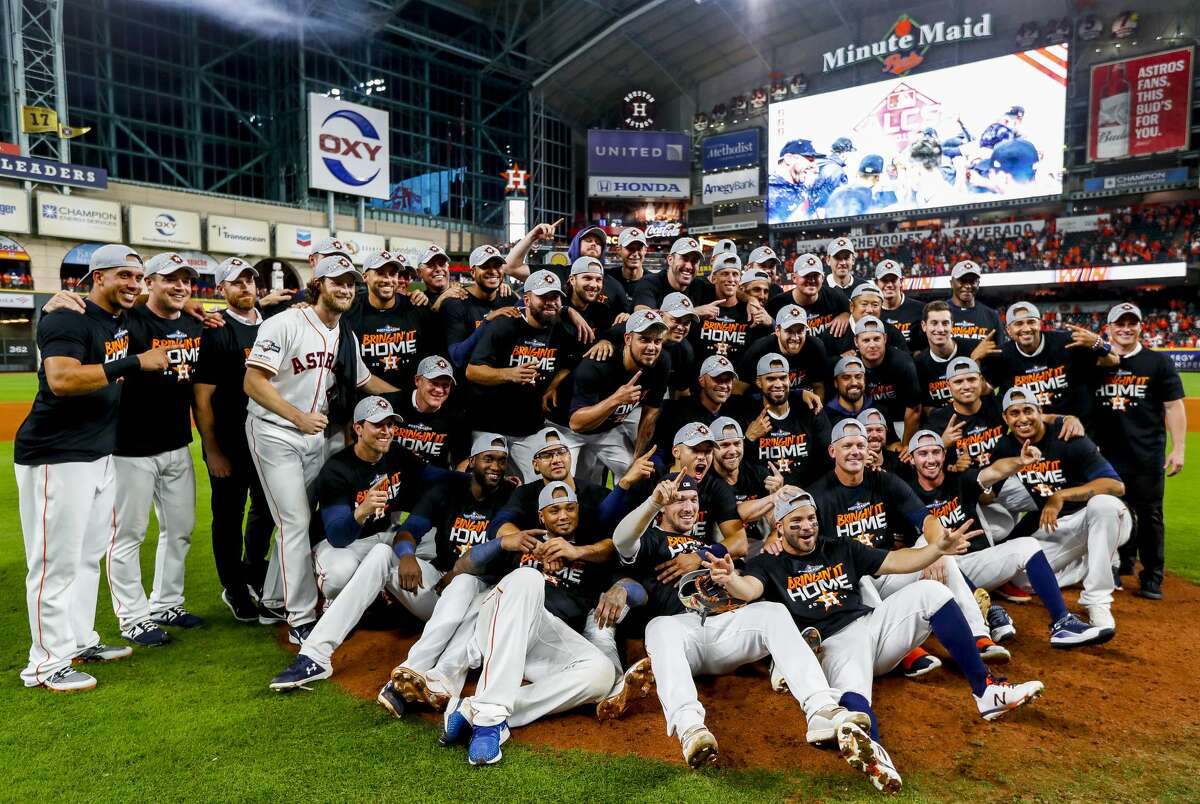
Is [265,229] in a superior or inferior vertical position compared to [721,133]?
inferior

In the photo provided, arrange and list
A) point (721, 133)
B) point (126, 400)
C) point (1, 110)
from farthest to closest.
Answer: point (721, 133)
point (1, 110)
point (126, 400)

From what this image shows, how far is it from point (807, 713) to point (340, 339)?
3.74 metres

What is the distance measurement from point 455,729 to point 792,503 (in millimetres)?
2141

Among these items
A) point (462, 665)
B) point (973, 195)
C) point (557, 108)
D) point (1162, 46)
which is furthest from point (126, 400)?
point (557, 108)

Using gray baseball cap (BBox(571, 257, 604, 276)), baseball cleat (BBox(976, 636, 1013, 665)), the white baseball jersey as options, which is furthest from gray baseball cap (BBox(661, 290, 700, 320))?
baseball cleat (BBox(976, 636, 1013, 665))

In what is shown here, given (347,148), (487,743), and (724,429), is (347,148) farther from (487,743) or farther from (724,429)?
(487,743)

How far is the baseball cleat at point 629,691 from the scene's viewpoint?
3.96 meters

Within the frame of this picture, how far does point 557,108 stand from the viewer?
44.3 meters

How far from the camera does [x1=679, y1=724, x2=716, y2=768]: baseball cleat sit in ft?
11.0

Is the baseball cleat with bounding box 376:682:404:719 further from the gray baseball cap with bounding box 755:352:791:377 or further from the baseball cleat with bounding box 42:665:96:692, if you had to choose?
the gray baseball cap with bounding box 755:352:791:377

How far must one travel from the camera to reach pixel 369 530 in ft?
16.9

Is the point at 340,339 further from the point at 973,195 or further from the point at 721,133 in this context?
the point at 721,133

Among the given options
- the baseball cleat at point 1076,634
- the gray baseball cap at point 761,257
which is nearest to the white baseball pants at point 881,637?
the baseball cleat at point 1076,634

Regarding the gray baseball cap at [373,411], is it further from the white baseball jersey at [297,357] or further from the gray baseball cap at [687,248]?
the gray baseball cap at [687,248]
